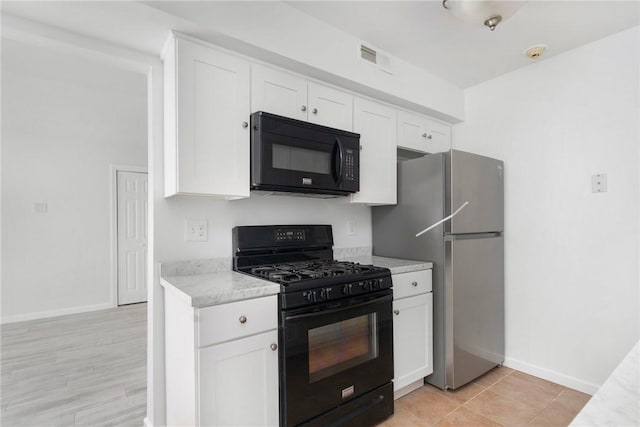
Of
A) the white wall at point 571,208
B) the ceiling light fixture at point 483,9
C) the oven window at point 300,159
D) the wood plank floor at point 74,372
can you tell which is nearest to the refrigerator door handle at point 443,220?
the white wall at point 571,208

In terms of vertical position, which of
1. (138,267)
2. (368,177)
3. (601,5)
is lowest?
(138,267)

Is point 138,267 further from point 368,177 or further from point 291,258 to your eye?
point 368,177

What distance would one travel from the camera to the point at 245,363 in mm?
1507

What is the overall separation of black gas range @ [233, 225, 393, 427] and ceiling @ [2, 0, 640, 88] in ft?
3.97

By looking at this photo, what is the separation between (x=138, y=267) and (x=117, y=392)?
2.72 m

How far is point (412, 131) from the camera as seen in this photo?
9.39 feet

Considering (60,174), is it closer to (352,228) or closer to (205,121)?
(205,121)

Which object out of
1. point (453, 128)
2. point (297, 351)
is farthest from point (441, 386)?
point (453, 128)

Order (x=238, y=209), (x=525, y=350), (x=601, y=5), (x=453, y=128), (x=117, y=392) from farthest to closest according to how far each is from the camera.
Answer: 1. (x=453, y=128)
2. (x=525, y=350)
3. (x=117, y=392)
4. (x=238, y=209)
5. (x=601, y=5)

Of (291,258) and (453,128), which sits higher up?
(453,128)

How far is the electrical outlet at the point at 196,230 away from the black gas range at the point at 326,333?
0.18 m

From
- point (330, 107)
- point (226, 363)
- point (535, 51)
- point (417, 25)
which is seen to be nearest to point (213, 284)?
point (226, 363)

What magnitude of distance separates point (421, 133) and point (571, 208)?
1264 millimetres

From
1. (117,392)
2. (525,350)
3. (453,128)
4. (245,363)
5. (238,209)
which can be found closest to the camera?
(245,363)
